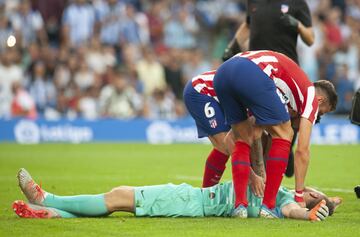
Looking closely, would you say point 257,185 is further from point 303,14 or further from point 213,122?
point 303,14

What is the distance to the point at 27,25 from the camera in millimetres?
23562

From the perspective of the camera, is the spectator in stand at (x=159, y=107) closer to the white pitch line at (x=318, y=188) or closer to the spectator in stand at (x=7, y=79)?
the spectator in stand at (x=7, y=79)

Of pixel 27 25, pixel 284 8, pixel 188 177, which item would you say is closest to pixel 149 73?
pixel 27 25

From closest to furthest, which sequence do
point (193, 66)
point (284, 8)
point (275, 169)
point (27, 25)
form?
1. point (275, 169)
2. point (284, 8)
3. point (27, 25)
4. point (193, 66)

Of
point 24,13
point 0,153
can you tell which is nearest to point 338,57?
point 24,13

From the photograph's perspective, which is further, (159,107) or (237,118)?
(159,107)

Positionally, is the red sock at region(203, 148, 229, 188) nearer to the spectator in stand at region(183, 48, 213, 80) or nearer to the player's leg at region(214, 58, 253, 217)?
the player's leg at region(214, 58, 253, 217)

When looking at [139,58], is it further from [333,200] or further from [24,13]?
[333,200]

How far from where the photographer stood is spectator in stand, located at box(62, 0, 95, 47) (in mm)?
23859

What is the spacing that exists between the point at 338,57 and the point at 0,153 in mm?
10594

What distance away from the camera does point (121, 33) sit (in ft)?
80.4

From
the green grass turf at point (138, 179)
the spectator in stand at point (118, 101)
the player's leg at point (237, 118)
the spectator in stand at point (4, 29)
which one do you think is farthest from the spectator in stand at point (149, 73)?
the player's leg at point (237, 118)

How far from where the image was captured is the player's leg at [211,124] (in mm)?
10125

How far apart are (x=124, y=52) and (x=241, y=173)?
15.9 metres
